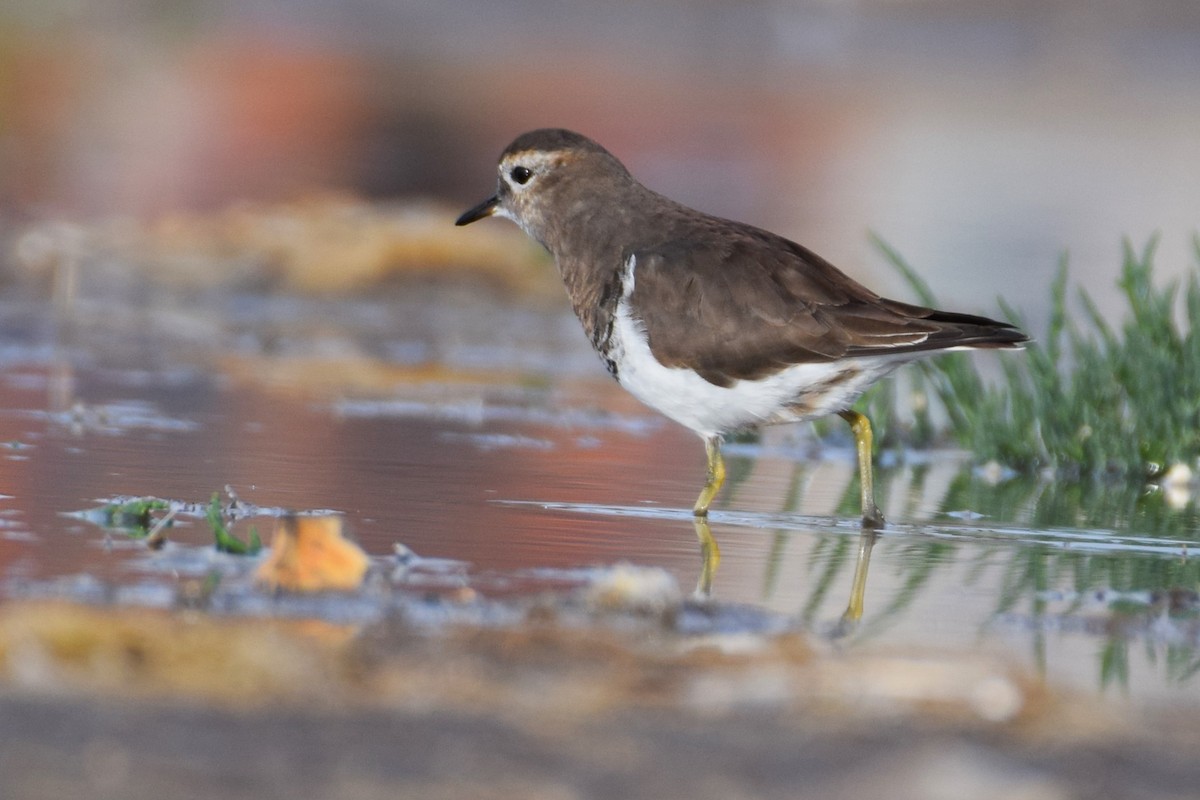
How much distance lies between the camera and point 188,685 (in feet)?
12.4

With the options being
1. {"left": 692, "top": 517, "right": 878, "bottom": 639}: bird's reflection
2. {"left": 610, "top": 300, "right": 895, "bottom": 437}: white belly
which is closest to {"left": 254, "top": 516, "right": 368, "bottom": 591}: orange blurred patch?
{"left": 692, "top": 517, "right": 878, "bottom": 639}: bird's reflection

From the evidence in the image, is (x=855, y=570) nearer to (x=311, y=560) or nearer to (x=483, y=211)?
(x=311, y=560)

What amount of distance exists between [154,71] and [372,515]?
21.9 meters

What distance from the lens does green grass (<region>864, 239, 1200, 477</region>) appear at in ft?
25.2

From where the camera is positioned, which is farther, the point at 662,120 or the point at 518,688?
the point at 662,120

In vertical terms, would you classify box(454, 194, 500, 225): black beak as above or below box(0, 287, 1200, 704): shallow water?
above

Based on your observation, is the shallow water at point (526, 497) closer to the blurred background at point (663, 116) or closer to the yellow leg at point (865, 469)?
the yellow leg at point (865, 469)

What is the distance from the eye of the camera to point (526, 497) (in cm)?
651

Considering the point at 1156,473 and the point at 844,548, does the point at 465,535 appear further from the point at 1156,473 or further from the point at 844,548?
the point at 1156,473

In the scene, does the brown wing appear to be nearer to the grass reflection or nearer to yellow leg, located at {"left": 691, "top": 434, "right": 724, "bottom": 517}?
yellow leg, located at {"left": 691, "top": 434, "right": 724, "bottom": 517}

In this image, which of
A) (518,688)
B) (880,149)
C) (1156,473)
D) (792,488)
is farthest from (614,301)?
(880,149)

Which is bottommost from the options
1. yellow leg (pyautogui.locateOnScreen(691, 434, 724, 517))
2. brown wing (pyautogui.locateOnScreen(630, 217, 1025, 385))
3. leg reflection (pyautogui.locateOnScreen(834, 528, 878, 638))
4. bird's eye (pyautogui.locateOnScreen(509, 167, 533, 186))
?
leg reflection (pyautogui.locateOnScreen(834, 528, 878, 638))

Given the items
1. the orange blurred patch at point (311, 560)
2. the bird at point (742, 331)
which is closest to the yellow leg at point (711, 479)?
the bird at point (742, 331)

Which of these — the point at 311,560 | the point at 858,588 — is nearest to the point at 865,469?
the point at 858,588
